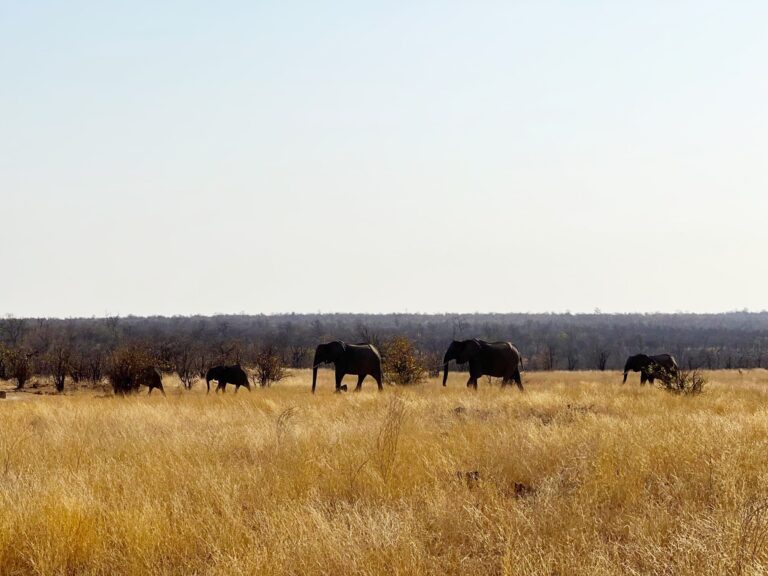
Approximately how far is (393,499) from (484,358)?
54.2 ft

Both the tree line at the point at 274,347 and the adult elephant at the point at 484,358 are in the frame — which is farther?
the tree line at the point at 274,347

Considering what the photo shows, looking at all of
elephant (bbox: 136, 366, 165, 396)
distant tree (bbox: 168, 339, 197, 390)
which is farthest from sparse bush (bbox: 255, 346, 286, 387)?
elephant (bbox: 136, 366, 165, 396)

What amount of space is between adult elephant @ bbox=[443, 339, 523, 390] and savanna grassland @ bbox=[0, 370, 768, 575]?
11.6m

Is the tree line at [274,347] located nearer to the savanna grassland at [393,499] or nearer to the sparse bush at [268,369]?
the sparse bush at [268,369]

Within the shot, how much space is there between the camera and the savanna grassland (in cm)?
485

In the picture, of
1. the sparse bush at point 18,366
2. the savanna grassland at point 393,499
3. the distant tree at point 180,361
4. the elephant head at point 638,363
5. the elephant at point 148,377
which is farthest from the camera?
the distant tree at point 180,361

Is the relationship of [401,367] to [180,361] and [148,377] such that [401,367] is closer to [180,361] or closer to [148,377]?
[148,377]

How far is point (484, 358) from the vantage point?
22.9 m

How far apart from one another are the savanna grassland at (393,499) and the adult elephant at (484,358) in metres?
11.6

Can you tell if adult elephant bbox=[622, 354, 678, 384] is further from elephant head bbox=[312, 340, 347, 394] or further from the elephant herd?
elephant head bbox=[312, 340, 347, 394]

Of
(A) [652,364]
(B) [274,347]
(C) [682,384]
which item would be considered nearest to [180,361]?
(B) [274,347]

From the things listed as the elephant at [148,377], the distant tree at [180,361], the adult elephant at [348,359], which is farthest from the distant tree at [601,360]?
the elephant at [148,377]

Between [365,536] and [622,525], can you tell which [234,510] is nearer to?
[365,536]

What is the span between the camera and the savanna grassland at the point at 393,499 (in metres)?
4.85
